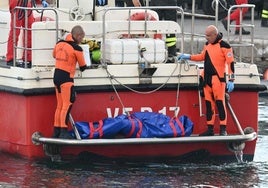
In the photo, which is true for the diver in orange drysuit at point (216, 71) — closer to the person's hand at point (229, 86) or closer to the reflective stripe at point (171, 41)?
the person's hand at point (229, 86)

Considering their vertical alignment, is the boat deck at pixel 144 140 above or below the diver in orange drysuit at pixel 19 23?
below

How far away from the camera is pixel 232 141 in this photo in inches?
481

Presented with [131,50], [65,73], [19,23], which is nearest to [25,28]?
[65,73]

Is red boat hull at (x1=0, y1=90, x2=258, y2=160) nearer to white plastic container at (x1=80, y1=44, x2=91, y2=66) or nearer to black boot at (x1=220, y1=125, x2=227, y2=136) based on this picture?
black boot at (x1=220, y1=125, x2=227, y2=136)

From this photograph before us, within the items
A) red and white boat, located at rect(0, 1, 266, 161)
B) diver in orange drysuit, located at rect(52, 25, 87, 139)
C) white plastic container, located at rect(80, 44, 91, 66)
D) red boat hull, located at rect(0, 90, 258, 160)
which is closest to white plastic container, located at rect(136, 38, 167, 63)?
red and white boat, located at rect(0, 1, 266, 161)

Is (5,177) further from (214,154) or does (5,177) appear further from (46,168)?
(214,154)

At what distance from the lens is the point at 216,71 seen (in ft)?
40.2

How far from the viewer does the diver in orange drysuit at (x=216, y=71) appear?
12234 mm

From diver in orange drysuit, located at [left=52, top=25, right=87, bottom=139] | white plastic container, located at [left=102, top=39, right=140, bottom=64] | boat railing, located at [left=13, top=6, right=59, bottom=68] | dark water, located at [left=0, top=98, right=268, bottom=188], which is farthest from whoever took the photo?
white plastic container, located at [left=102, top=39, right=140, bottom=64]

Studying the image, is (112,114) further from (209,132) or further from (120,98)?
(209,132)

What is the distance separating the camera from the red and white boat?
39.8ft

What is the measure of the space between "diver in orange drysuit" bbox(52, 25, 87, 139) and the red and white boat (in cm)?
16

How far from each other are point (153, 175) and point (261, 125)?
3.95 meters

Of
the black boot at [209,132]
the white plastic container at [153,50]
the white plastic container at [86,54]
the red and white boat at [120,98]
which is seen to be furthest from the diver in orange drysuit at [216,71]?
the white plastic container at [86,54]
